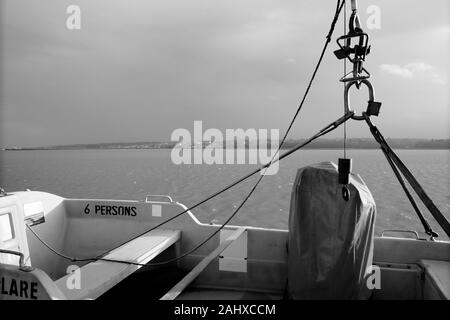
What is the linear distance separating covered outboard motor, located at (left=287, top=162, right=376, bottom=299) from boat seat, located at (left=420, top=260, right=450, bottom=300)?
722mm

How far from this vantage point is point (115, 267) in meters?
3.32

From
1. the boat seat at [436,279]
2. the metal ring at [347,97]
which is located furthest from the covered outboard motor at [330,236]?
the boat seat at [436,279]

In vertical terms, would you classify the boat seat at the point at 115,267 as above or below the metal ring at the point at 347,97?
below

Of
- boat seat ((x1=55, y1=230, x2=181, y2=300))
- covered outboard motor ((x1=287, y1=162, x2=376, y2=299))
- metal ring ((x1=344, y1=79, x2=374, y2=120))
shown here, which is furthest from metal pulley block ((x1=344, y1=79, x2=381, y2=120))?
boat seat ((x1=55, y1=230, x2=181, y2=300))

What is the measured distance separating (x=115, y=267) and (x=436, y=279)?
3156 millimetres

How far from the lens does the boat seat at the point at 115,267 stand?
284 centimetres

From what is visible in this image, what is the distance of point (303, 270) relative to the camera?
268 centimetres

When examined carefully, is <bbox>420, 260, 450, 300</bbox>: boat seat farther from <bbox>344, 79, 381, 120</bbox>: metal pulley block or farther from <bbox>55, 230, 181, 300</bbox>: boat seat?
<bbox>55, 230, 181, 300</bbox>: boat seat

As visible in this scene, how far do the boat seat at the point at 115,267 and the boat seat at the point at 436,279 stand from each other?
2.92 metres

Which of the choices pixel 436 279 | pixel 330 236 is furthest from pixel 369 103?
pixel 436 279

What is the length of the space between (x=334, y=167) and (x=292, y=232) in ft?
2.20

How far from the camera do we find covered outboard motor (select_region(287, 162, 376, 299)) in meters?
2.49

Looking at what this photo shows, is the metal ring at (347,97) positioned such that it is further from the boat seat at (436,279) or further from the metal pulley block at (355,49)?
the boat seat at (436,279)
